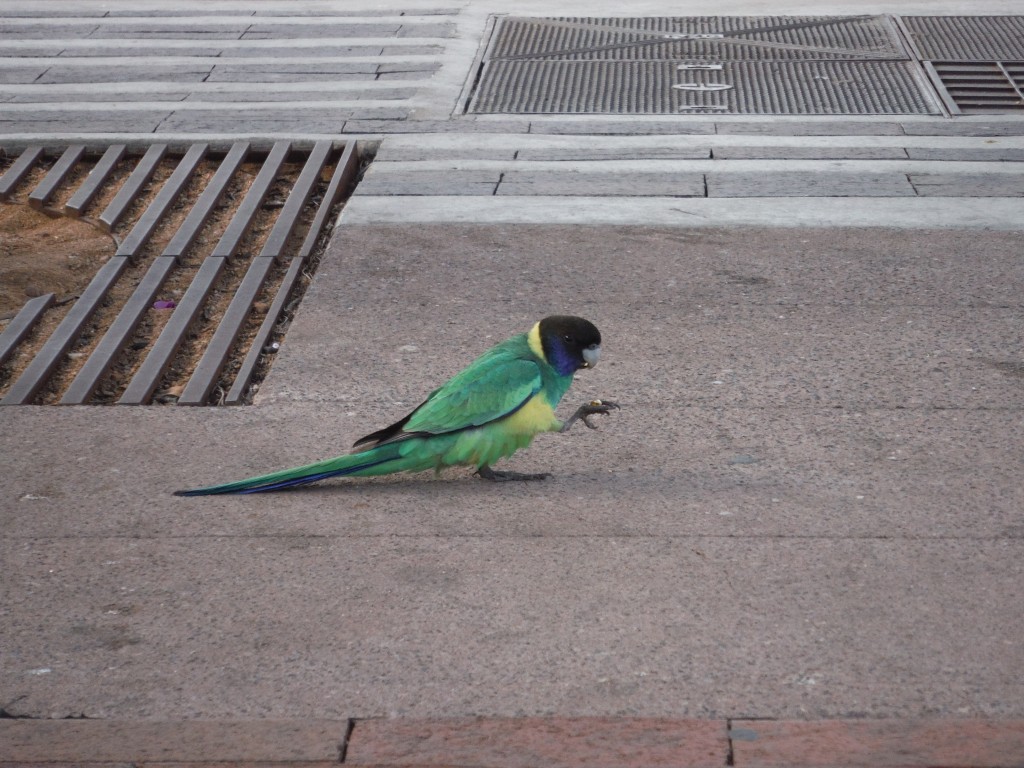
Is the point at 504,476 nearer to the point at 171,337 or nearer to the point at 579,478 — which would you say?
the point at 579,478

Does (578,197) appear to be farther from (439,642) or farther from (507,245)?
(439,642)

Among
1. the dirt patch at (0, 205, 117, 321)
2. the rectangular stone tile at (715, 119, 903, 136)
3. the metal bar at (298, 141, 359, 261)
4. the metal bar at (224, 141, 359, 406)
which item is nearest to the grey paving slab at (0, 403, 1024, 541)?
the metal bar at (224, 141, 359, 406)

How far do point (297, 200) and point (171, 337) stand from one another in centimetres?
159

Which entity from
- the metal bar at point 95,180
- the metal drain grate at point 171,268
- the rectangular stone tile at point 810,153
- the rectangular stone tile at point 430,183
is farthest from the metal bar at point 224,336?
the rectangular stone tile at point 810,153

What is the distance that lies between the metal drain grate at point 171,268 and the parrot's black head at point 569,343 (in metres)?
1.51

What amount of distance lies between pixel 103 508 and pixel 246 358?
1.40 meters

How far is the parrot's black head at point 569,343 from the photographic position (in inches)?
165

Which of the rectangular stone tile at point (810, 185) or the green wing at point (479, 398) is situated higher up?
the green wing at point (479, 398)

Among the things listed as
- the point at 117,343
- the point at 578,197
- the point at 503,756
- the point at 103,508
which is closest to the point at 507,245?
the point at 578,197

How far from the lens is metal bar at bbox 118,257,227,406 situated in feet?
17.1

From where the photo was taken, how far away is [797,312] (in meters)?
5.68

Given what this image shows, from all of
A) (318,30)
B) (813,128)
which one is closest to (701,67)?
(813,128)

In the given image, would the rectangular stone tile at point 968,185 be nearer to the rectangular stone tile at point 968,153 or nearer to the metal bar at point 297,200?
the rectangular stone tile at point 968,153

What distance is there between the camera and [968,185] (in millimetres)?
7000
